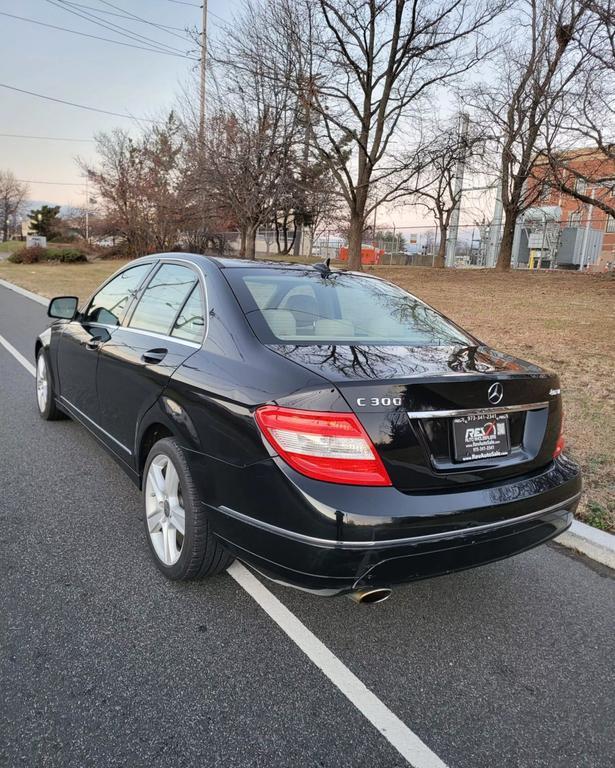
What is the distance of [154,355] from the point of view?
316 cm

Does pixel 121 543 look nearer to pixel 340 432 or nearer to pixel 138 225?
pixel 340 432

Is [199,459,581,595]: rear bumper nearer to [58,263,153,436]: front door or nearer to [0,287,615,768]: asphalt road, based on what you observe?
[0,287,615,768]: asphalt road

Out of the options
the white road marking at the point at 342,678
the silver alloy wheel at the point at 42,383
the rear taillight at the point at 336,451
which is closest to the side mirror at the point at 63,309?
the silver alloy wheel at the point at 42,383

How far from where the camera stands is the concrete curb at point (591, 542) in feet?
11.2

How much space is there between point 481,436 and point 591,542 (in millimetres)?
1642

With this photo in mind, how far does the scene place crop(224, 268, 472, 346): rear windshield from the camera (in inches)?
113

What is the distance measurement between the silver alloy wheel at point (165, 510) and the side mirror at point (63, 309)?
84.7 inches

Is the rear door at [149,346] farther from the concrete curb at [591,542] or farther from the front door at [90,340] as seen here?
the concrete curb at [591,542]

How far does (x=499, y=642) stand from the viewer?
2.64m

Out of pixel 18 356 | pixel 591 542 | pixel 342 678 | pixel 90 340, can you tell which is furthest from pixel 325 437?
pixel 18 356

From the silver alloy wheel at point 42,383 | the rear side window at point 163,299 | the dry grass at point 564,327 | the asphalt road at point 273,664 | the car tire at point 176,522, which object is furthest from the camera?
the silver alloy wheel at point 42,383

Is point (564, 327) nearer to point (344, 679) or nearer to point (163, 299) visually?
point (163, 299)

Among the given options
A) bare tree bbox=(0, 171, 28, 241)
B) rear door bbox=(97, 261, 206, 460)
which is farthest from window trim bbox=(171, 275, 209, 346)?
bare tree bbox=(0, 171, 28, 241)

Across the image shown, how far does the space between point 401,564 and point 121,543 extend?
1800mm
